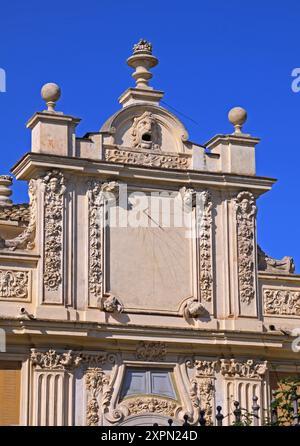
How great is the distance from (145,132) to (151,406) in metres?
5.82

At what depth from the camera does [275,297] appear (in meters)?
26.6

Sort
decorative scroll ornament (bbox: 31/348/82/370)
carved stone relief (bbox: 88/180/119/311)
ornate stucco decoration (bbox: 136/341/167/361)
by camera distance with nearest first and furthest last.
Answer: decorative scroll ornament (bbox: 31/348/82/370)
ornate stucco decoration (bbox: 136/341/167/361)
carved stone relief (bbox: 88/180/119/311)

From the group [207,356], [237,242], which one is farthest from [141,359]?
[237,242]

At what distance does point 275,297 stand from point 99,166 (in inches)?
193

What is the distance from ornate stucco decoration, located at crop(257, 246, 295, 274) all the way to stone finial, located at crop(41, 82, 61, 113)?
5545 millimetres

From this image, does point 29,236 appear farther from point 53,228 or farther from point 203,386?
point 203,386

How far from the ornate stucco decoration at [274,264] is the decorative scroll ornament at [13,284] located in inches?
216

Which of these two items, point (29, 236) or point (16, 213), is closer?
point (29, 236)

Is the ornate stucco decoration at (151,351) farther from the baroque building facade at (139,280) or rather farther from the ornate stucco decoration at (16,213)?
the ornate stucco decoration at (16,213)

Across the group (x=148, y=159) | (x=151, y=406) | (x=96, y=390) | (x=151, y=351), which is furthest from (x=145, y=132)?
(x=151, y=406)

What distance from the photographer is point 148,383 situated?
24.9 m

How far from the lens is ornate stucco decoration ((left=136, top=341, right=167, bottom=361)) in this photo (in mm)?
24797

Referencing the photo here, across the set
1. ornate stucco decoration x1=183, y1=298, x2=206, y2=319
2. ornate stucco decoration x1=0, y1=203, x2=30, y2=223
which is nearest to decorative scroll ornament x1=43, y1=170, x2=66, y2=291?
ornate stucco decoration x1=183, y1=298, x2=206, y2=319

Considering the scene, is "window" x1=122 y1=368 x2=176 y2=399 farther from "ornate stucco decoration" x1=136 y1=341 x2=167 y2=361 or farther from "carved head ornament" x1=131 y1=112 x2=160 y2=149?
"carved head ornament" x1=131 y1=112 x2=160 y2=149
